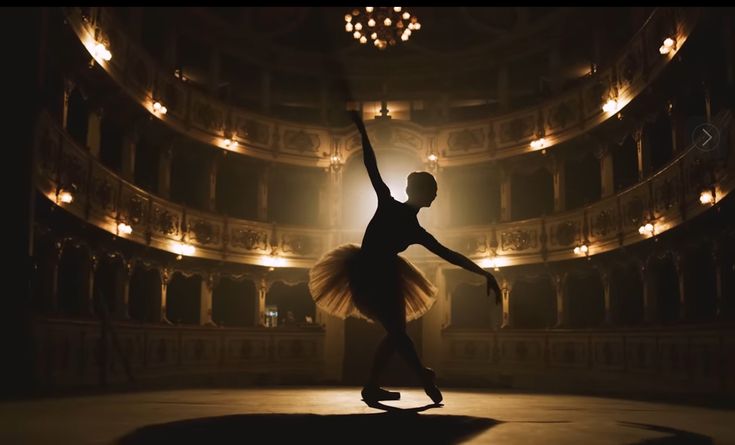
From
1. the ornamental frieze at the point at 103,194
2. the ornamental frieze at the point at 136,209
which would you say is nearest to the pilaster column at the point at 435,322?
the ornamental frieze at the point at 136,209

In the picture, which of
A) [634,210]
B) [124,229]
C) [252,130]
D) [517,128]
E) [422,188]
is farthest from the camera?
[252,130]

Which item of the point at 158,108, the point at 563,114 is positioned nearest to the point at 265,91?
the point at 158,108

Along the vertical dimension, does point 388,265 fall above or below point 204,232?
below

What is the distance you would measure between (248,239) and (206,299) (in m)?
2.38

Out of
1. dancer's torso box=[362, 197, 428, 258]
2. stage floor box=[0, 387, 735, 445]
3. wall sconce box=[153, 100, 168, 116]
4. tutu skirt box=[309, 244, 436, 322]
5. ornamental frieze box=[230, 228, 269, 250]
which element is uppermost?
wall sconce box=[153, 100, 168, 116]

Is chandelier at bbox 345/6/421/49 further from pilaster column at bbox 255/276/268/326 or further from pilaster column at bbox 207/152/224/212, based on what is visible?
pilaster column at bbox 255/276/268/326

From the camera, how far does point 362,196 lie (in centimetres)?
2720

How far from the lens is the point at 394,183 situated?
26688 mm

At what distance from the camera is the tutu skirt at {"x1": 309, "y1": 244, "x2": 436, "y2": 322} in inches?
300

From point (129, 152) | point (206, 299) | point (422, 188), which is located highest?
point (129, 152)

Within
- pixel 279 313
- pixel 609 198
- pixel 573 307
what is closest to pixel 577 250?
pixel 609 198

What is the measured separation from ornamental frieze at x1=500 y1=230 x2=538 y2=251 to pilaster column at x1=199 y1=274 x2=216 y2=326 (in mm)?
9542

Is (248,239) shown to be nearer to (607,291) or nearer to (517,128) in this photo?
(517,128)

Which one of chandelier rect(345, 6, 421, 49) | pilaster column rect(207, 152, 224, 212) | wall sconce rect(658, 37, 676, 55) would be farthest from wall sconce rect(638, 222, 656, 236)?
pilaster column rect(207, 152, 224, 212)
